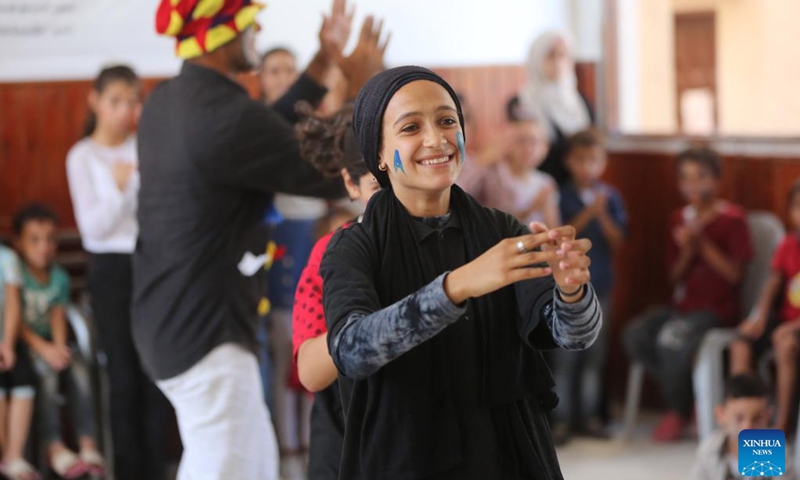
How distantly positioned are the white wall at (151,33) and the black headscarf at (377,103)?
296 cm

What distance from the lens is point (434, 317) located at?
1488mm

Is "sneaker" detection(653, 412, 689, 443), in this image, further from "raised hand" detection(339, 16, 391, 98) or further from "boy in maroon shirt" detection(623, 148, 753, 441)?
"raised hand" detection(339, 16, 391, 98)

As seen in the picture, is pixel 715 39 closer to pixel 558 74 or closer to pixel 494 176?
pixel 558 74

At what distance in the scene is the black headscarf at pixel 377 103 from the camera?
67.3 inches

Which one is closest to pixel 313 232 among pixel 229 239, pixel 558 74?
pixel 558 74

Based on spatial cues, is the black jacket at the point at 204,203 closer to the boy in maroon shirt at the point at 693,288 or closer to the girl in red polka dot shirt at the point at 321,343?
the girl in red polka dot shirt at the point at 321,343

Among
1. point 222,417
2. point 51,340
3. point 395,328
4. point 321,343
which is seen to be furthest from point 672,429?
point 395,328

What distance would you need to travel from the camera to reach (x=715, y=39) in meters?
5.59

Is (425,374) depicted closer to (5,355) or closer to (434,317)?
(434,317)

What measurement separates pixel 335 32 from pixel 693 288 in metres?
2.62

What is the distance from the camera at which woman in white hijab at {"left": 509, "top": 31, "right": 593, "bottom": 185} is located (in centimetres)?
531

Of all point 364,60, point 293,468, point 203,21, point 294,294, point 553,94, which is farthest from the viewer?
point 553,94

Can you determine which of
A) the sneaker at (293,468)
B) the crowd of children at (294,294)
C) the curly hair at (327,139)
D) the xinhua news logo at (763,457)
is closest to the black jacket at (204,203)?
the curly hair at (327,139)

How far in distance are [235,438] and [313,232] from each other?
2059mm
